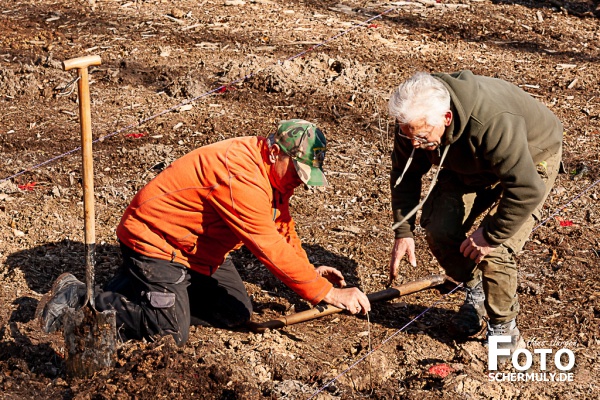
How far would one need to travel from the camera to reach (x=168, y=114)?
788 centimetres

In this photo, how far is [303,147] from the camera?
162 inches

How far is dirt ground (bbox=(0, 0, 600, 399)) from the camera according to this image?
181 inches

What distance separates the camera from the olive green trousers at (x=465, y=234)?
4.61 meters

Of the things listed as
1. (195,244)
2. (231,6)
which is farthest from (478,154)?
(231,6)

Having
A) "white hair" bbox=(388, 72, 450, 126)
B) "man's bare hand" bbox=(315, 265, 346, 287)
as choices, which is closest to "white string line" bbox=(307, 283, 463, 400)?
"man's bare hand" bbox=(315, 265, 346, 287)

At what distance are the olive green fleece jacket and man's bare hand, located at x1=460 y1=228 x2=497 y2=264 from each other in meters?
0.04

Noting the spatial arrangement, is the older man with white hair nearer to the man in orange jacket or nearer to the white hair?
the white hair

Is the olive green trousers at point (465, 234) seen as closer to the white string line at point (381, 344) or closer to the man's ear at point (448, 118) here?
the white string line at point (381, 344)

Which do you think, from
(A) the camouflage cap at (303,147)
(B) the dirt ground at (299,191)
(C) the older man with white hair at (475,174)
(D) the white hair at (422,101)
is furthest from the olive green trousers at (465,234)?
(A) the camouflage cap at (303,147)

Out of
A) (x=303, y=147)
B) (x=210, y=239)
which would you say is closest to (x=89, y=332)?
(x=210, y=239)

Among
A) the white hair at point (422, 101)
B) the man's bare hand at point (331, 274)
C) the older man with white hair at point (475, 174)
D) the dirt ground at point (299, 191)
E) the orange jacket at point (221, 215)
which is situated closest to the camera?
the white hair at point (422, 101)

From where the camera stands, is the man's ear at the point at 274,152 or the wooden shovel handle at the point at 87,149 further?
the man's ear at the point at 274,152

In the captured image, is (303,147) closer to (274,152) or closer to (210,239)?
(274,152)

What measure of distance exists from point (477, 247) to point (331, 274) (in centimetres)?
91
